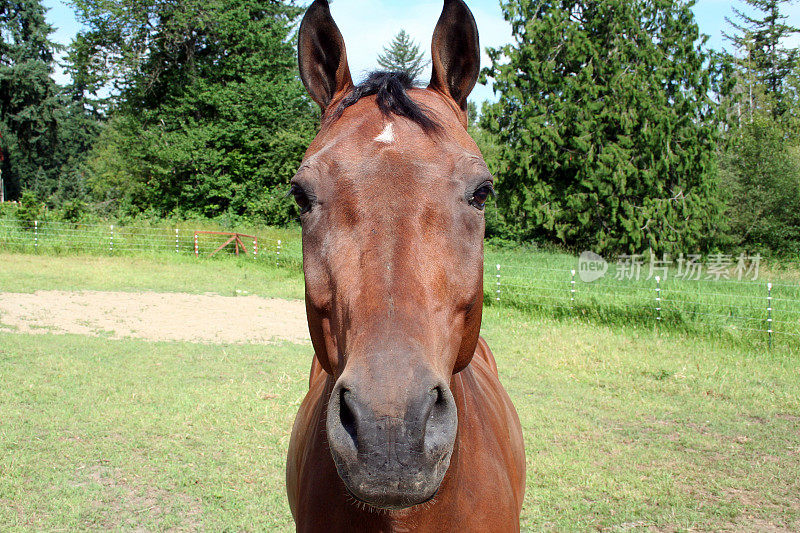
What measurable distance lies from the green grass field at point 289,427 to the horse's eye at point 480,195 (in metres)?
3.14

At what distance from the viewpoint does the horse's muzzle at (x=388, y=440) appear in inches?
40.8

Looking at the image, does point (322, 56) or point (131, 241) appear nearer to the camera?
point (322, 56)

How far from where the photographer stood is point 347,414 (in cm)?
110

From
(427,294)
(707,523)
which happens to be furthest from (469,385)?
(707,523)

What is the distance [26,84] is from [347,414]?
43.4 metres

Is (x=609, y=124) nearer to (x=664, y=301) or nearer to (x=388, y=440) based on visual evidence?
(x=664, y=301)

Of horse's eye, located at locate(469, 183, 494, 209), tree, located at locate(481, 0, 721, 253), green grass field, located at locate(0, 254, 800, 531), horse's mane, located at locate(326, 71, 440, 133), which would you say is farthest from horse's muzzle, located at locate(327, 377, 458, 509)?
tree, located at locate(481, 0, 721, 253)

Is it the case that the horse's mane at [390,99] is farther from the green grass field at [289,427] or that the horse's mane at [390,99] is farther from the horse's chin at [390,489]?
the green grass field at [289,427]

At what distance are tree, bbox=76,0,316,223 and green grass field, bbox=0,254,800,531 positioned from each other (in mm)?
20364

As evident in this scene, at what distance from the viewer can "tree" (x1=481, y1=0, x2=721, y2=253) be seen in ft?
67.9

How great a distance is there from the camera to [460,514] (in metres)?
1.49

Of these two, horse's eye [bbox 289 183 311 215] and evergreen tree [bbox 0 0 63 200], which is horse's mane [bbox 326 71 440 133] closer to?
horse's eye [bbox 289 183 311 215]

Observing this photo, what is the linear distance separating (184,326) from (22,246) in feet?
40.0

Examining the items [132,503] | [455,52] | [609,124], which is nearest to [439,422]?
[455,52]
